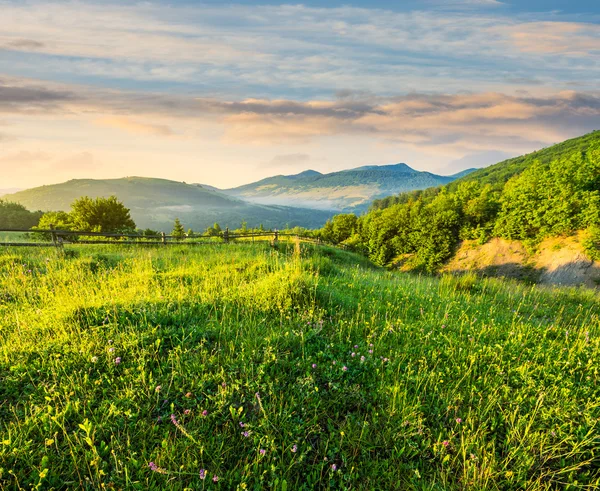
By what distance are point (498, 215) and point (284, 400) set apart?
57715 mm

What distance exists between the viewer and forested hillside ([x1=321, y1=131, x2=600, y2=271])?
3875 cm

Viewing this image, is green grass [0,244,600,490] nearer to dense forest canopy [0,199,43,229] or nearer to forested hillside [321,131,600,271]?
forested hillside [321,131,600,271]

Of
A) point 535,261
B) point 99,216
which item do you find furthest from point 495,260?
point 99,216

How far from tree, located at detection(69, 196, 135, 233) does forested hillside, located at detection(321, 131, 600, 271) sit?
4995 cm

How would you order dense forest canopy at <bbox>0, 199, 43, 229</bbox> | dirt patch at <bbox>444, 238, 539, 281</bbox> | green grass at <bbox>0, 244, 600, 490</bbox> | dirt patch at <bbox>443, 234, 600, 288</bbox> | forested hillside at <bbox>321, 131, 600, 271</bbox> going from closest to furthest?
green grass at <bbox>0, 244, 600, 490</bbox>, dirt patch at <bbox>443, 234, 600, 288</bbox>, forested hillside at <bbox>321, 131, 600, 271</bbox>, dirt patch at <bbox>444, 238, 539, 281</bbox>, dense forest canopy at <bbox>0, 199, 43, 229</bbox>

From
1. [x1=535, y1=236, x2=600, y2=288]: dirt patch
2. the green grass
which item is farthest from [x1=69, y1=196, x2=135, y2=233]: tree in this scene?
[x1=535, y1=236, x2=600, y2=288]: dirt patch

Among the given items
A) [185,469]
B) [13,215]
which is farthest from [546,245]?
[13,215]

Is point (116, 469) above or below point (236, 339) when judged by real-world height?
below

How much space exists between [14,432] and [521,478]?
522 centimetres

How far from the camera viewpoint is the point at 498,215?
159ft

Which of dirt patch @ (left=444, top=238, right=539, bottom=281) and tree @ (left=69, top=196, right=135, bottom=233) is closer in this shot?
dirt patch @ (left=444, top=238, right=539, bottom=281)

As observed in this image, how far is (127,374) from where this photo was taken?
3.65 meters

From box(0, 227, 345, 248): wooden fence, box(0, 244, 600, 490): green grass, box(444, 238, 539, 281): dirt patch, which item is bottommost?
box(444, 238, 539, 281): dirt patch

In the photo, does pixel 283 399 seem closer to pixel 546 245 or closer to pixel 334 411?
pixel 334 411
